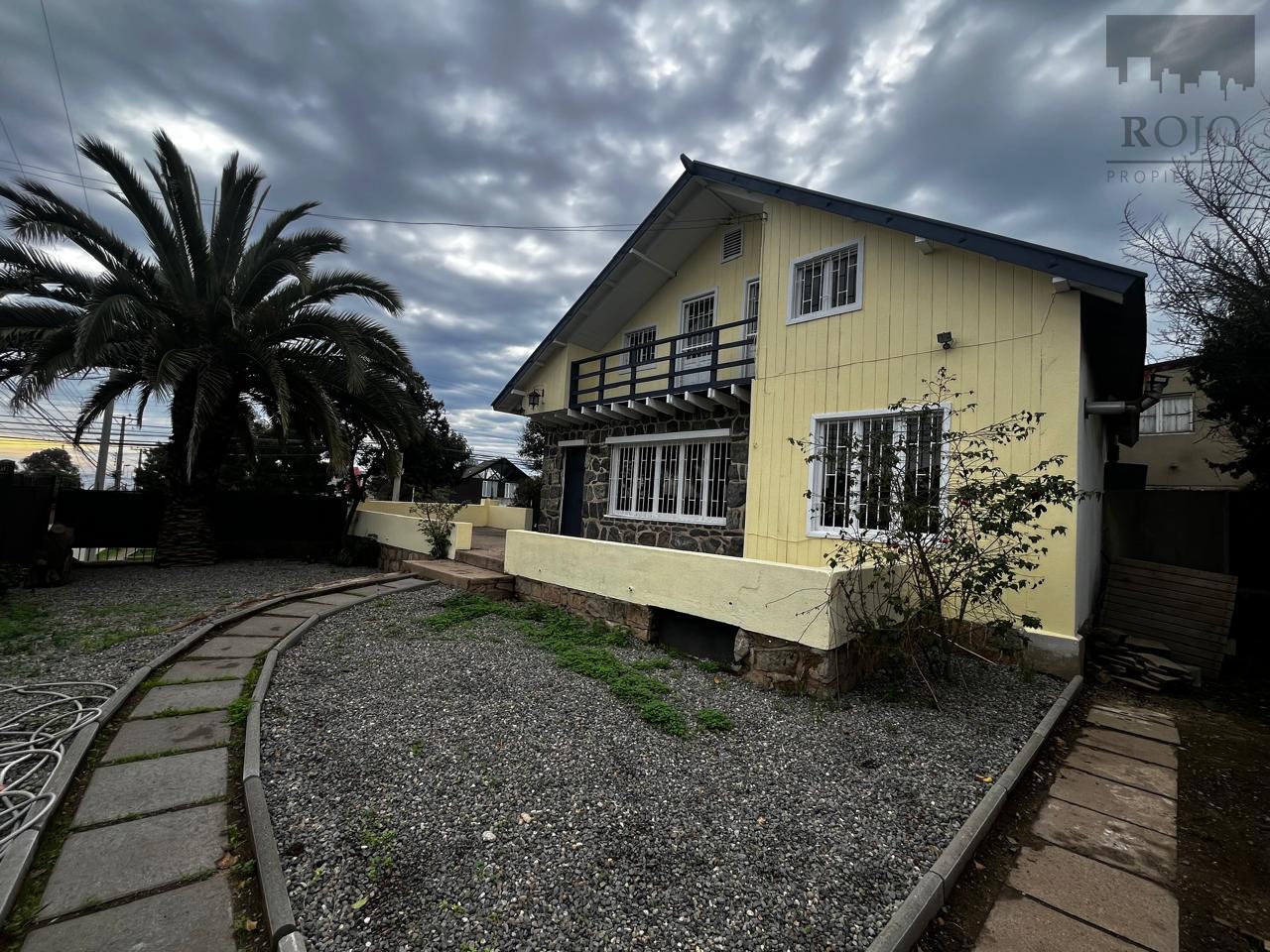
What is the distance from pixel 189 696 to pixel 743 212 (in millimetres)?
10039

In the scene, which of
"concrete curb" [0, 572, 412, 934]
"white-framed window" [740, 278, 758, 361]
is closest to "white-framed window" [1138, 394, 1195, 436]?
"white-framed window" [740, 278, 758, 361]

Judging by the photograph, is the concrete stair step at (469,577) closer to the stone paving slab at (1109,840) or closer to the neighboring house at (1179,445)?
the stone paving slab at (1109,840)

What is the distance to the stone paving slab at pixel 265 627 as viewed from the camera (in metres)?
5.80

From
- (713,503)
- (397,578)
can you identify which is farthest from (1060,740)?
(397,578)

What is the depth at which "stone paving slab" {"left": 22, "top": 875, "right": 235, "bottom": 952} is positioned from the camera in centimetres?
191

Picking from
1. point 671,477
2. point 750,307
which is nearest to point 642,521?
point 671,477

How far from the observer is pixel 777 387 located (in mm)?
7773

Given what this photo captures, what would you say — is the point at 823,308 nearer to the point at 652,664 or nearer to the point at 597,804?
the point at 652,664

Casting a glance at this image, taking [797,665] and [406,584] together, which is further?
[406,584]

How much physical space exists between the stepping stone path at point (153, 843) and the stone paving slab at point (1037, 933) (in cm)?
303

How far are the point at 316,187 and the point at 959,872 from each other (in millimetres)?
12589

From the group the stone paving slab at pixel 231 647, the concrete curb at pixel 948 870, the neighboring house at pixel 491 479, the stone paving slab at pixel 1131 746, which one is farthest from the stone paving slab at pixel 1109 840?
the neighboring house at pixel 491 479

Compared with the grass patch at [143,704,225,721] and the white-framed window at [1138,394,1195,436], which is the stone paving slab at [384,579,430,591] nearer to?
the grass patch at [143,704,225,721]

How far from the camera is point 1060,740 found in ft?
13.8
